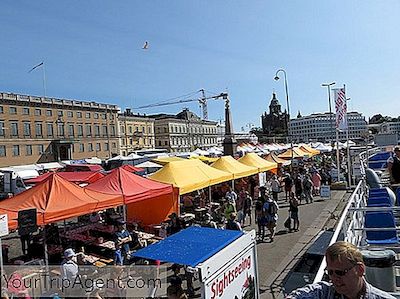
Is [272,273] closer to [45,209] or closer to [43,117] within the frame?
[45,209]

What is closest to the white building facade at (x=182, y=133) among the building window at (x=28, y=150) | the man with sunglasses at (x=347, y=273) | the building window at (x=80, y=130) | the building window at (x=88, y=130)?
the building window at (x=88, y=130)

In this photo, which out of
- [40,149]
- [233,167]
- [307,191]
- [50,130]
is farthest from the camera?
[50,130]

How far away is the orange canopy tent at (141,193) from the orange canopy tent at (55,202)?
2.51ft

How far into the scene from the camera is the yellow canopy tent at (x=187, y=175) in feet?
45.6

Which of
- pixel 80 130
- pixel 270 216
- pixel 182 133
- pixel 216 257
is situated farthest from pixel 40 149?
pixel 216 257

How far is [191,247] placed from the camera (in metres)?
5.71

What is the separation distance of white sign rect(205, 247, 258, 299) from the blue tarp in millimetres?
321

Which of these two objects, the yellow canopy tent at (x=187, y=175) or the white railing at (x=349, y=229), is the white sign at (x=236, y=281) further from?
the yellow canopy tent at (x=187, y=175)

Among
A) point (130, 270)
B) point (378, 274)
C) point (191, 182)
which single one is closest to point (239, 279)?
point (378, 274)

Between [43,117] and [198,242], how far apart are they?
8127 centimetres

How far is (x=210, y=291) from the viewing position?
183 inches

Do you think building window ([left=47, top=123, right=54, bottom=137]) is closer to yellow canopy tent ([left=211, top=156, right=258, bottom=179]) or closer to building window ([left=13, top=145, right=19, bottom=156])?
building window ([left=13, top=145, right=19, bottom=156])

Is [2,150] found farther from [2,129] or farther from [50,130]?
[50,130]

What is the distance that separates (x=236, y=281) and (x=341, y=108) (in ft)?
65.7
